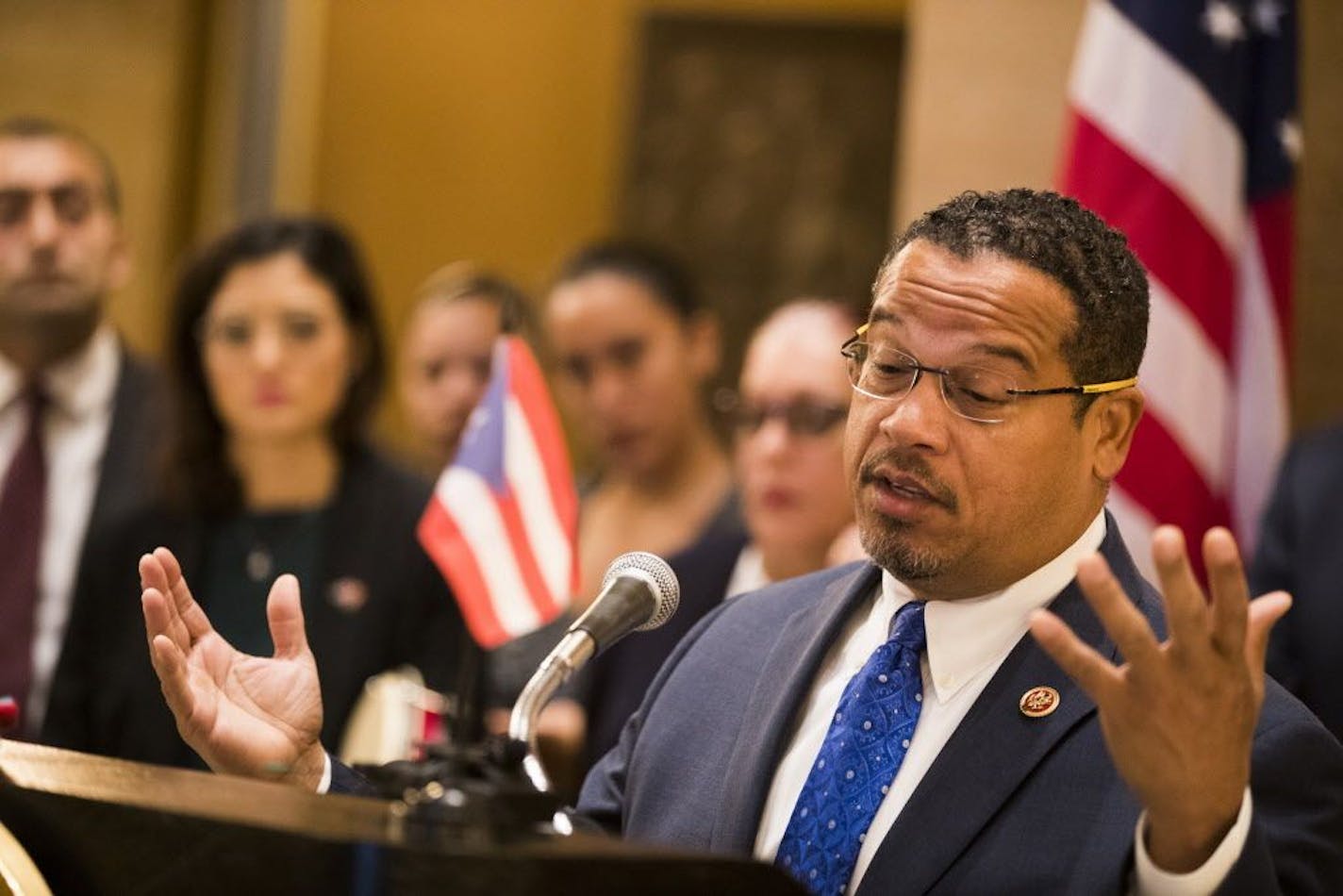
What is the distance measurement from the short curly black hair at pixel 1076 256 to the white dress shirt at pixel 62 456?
2513 millimetres

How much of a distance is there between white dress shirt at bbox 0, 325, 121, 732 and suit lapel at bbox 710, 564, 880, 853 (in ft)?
7.28

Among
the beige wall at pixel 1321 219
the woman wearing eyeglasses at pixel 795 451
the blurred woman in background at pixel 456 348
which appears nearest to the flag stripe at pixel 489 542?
the woman wearing eyeglasses at pixel 795 451

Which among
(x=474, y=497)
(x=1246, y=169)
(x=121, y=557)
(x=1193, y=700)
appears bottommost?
(x=121, y=557)

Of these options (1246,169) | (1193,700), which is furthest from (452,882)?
(1246,169)

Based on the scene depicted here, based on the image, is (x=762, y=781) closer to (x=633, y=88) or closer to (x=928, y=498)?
(x=928, y=498)

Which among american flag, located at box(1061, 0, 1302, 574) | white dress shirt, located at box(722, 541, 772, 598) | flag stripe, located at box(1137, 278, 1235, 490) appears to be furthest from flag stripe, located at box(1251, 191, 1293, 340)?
white dress shirt, located at box(722, 541, 772, 598)

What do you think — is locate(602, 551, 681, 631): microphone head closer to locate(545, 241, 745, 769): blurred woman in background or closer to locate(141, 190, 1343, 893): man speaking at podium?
locate(141, 190, 1343, 893): man speaking at podium

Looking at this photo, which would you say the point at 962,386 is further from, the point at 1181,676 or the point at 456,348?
the point at 456,348

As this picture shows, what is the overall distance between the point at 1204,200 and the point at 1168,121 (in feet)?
0.61

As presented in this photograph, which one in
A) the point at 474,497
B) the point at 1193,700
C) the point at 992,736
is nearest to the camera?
the point at 1193,700

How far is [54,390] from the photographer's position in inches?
187

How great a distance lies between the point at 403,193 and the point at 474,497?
14.4 ft

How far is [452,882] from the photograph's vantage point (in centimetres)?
169

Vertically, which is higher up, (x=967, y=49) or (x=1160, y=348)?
(x=967, y=49)
